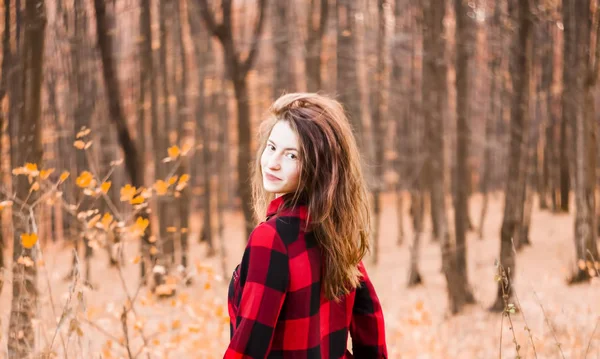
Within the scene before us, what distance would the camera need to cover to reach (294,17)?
38.2 feet

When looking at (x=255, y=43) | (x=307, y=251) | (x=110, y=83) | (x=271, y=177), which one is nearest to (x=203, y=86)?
(x=255, y=43)

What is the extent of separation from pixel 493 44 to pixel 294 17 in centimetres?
399

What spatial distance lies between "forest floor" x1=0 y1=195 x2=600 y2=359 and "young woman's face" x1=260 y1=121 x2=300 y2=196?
1237mm

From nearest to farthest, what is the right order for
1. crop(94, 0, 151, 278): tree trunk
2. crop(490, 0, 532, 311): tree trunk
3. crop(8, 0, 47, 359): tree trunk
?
crop(8, 0, 47, 359): tree trunk
crop(490, 0, 532, 311): tree trunk
crop(94, 0, 151, 278): tree trunk

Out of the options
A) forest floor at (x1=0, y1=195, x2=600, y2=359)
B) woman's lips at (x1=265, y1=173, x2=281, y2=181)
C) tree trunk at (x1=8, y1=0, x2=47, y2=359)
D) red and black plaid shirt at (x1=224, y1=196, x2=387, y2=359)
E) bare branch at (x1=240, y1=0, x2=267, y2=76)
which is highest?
bare branch at (x1=240, y1=0, x2=267, y2=76)

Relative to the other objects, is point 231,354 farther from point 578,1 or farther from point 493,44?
point 493,44

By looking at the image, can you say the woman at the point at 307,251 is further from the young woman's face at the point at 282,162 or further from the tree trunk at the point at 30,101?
the tree trunk at the point at 30,101

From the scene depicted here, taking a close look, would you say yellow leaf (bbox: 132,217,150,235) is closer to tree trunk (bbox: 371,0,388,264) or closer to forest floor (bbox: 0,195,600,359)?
forest floor (bbox: 0,195,600,359)

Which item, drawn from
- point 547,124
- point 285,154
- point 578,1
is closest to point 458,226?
point 578,1

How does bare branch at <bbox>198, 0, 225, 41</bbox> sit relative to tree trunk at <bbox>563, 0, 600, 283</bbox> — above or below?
above

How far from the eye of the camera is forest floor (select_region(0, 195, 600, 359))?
144 inches

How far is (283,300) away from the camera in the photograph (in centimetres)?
168

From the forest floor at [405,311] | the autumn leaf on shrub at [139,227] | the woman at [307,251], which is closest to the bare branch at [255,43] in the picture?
the forest floor at [405,311]

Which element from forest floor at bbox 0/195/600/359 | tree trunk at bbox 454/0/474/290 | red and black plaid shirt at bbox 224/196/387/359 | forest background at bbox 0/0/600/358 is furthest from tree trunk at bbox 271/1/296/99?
red and black plaid shirt at bbox 224/196/387/359
